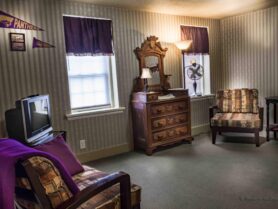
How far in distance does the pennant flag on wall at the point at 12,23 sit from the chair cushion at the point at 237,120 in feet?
10.5

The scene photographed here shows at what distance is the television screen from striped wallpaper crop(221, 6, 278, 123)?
12.9ft

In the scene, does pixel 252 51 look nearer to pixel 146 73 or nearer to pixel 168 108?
pixel 168 108

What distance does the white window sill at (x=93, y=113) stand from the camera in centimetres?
375

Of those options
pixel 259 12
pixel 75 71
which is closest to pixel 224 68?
pixel 259 12

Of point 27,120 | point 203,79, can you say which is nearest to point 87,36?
point 27,120

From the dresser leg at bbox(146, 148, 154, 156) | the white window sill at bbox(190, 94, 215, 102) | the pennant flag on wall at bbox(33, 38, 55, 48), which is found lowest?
the dresser leg at bbox(146, 148, 154, 156)

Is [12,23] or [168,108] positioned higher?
[12,23]

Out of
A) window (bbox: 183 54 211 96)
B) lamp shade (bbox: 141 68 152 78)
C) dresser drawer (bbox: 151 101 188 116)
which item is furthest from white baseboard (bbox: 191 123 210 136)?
lamp shade (bbox: 141 68 152 78)

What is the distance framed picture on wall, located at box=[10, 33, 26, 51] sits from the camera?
3.21m

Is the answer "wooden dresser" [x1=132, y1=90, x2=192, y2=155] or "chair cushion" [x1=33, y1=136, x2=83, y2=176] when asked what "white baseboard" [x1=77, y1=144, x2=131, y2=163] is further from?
"chair cushion" [x1=33, y1=136, x2=83, y2=176]

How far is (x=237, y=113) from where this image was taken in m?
4.75

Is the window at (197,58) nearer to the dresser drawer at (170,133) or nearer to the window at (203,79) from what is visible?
the window at (203,79)

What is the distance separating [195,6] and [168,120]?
193 centimetres

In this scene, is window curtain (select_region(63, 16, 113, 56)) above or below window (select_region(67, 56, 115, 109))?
above
